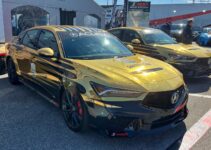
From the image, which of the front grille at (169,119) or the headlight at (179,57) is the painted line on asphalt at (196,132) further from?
the headlight at (179,57)

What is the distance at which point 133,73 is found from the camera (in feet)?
12.0

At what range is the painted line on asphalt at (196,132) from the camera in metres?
3.68

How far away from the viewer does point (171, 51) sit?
7234 millimetres

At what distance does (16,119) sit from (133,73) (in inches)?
85.7

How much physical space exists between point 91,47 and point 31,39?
1.70 meters

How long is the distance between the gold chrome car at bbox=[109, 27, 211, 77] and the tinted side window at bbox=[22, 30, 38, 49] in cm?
263

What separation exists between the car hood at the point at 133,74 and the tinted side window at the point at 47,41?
741 millimetres

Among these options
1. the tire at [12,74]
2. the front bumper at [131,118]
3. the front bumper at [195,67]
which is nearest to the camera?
the front bumper at [131,118]

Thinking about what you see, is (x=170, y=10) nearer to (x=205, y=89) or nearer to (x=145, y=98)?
(x=205, y=89)

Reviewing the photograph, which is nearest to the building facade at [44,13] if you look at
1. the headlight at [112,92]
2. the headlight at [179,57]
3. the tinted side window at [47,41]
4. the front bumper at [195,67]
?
the tinted side window at [47,41]

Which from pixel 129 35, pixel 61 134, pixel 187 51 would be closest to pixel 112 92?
pixel 61 134

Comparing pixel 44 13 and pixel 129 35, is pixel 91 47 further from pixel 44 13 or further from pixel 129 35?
pixel 44 13

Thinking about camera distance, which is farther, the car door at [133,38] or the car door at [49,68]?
the car door at [133,38]

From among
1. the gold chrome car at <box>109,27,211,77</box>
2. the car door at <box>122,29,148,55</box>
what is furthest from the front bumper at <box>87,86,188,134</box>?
the car door at <box>122,29,148,55</box>
